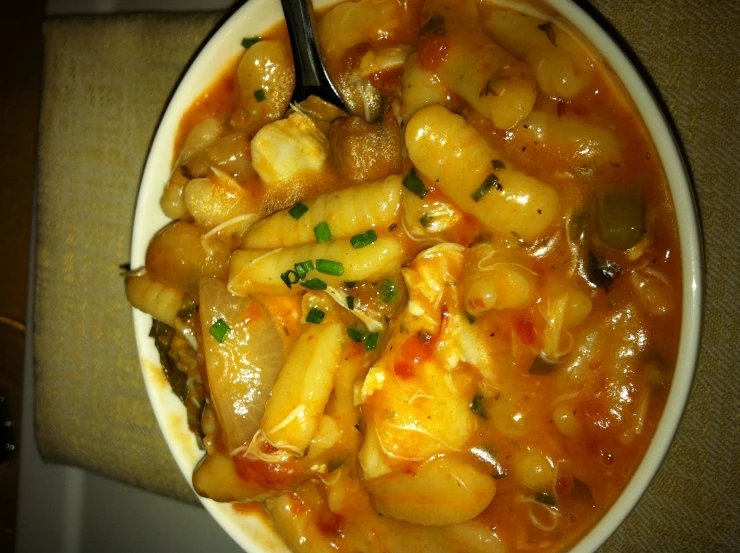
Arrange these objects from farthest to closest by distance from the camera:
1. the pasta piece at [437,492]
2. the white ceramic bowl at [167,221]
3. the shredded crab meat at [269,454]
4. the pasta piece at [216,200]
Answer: the pasta piece at [216,200]
the shredded crab meat at [269,454]
the pasta piece at [437,492]
the white ceramic bowl at [167,221]

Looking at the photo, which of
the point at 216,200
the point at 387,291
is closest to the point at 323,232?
the point at 387,291

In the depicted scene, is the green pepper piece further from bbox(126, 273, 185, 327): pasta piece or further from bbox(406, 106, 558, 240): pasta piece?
bbox(126, 273, 185, 327): pasta piece

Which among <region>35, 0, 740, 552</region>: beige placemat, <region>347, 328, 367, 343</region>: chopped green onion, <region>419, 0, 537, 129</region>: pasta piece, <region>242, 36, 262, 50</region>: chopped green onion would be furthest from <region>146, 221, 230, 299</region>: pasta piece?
<region>419, 0, 537, 129</region>: pasta piece

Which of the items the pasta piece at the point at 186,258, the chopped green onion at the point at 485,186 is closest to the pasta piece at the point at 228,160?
the pasta piece at the point at 186,258

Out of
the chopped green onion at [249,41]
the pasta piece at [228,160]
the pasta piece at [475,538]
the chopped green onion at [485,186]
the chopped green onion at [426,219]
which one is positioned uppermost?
the chopped green onion at [249,41]

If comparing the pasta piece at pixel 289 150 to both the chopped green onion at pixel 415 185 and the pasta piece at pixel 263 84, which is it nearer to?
the pasta piece at pixel 263 84

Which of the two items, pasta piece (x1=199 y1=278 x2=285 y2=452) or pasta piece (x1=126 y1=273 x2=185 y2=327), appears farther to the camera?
pasta piece (x1=126 y1=273 x2=185 y2=327)

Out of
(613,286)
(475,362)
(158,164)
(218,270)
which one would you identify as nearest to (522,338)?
(475,362)
